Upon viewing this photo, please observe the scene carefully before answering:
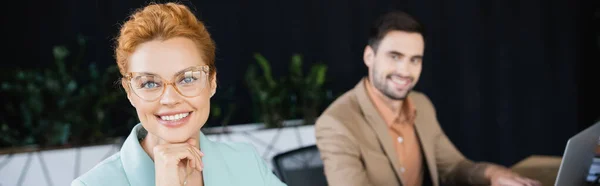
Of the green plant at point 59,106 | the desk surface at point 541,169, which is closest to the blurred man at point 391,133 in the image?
the desk surface at point 541,169

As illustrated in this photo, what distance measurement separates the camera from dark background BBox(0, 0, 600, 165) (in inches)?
161

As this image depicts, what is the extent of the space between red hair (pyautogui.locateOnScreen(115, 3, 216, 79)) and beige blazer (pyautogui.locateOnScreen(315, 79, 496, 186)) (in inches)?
35.6

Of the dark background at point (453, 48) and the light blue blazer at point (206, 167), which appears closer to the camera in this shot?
the light blue blazer at point (206, 167)

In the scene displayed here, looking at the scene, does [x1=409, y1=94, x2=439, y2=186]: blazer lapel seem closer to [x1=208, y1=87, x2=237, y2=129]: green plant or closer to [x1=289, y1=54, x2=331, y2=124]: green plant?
[x1=289, y1=54, x2=331, y2=124]: green plant

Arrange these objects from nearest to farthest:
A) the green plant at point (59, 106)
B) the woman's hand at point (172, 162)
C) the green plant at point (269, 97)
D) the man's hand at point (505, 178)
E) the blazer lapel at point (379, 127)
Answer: the woman's hand at point (172, 162)
the man's hand at point (505, 178)
the blazer lapel at point (379, 127)
the green plant at point (59, 106)
the green plant at point (269, 97)

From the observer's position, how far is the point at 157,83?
113 centimetres

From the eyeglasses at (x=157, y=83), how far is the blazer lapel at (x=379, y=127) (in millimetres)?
1152

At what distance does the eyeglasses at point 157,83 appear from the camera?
112 cm

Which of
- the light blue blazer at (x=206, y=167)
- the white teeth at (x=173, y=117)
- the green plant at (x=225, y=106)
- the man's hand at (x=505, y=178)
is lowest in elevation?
the green plant at (x=225, y=106)

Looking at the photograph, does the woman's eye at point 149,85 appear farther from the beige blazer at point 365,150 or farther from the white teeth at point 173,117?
the beige blazer at point 365,150

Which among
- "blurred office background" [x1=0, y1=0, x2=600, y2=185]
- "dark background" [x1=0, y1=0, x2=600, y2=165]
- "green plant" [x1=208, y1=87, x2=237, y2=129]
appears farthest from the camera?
"green plant" [x1=208, y1=87, x2=237, y2=129]

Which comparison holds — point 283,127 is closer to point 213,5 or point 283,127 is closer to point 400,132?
point 213,5

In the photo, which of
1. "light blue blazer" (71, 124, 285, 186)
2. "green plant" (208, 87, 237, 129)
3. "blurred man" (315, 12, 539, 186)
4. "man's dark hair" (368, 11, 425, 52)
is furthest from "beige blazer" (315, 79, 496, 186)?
"green plant" (208, 87, 237, 129)

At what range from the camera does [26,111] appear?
11.4ft
